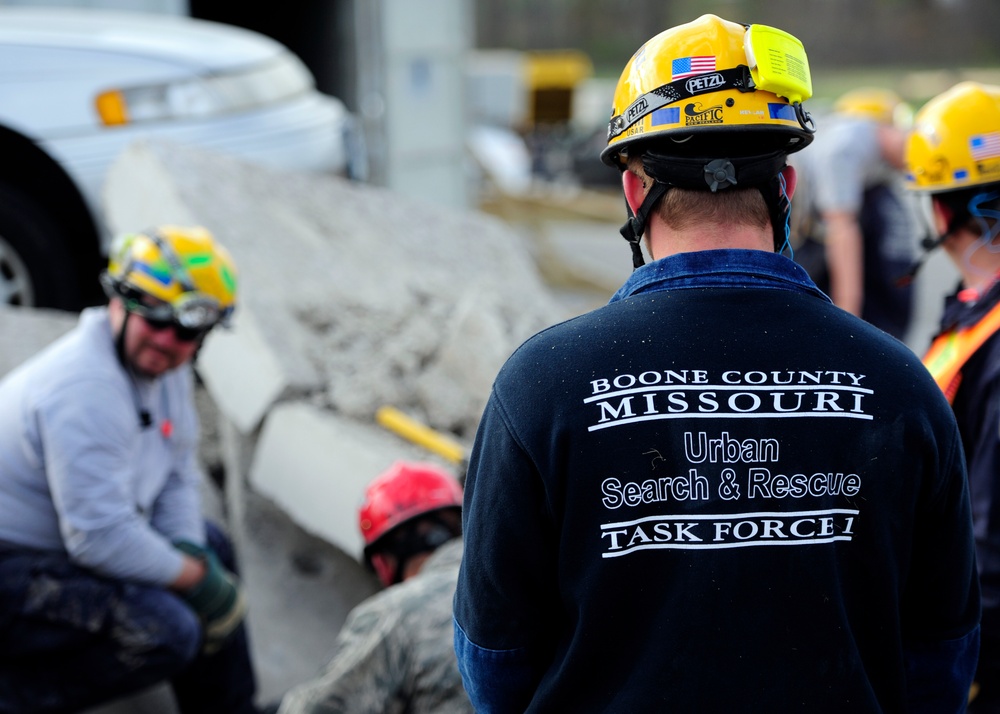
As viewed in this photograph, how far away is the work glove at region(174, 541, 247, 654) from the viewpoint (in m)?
3.15

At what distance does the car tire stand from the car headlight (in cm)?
63

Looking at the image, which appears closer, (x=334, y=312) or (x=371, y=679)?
(x=371, y=679)

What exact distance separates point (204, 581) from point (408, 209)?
136 inches

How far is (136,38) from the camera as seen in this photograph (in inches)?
204

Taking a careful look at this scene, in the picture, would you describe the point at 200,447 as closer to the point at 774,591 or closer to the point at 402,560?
the point at 402,560

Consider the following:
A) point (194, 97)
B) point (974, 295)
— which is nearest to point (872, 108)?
point (974, 295)

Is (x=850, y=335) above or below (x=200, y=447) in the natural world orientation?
above

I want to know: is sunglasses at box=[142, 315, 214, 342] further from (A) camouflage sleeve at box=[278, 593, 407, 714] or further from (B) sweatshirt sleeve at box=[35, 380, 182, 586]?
(A) camouflage sleeve at box=[278, 593, 407, 714]

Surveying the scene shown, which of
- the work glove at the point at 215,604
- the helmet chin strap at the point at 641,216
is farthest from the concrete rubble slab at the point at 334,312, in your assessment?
the helmet chin strap at the point at 641,216

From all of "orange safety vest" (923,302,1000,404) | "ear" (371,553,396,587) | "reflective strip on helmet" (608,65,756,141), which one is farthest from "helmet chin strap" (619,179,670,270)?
"ear" (371,553,396,587)

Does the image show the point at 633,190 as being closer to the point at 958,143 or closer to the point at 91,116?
the point at 958,143

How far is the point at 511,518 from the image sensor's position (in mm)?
1372

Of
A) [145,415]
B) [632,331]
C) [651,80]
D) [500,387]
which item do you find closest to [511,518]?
[500,387]

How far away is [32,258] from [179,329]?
7.41 ft
